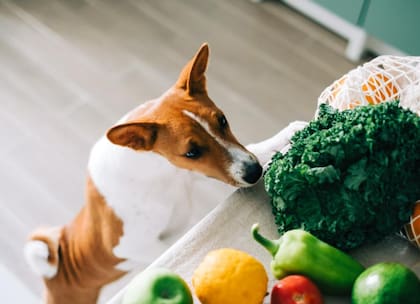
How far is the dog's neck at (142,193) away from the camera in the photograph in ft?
4.42

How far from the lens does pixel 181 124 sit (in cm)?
128

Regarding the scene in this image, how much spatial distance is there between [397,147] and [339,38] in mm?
1562

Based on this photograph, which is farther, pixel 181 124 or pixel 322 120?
pixel 181 124

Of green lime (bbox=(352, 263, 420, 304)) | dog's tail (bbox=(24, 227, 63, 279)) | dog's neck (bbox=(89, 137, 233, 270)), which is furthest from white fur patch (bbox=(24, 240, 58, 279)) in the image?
green lime (bbox=(352, 263, 420, 304))

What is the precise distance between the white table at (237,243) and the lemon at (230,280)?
0.30 ft

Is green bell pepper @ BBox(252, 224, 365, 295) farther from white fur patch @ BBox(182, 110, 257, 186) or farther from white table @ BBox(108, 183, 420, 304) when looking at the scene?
white fur patch @ BBox(182, 110, 257, 186)

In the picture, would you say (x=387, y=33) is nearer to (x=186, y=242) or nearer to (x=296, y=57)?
(x=296, y=57)

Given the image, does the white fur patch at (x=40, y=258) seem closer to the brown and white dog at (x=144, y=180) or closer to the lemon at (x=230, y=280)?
the brown and white dog at (x=144, y=180)

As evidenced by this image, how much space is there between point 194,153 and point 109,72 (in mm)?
1060

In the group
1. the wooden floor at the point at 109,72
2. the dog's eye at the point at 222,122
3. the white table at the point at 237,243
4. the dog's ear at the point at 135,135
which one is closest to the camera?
the white table at the point at 237,243

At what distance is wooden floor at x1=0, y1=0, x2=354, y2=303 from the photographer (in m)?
2.04

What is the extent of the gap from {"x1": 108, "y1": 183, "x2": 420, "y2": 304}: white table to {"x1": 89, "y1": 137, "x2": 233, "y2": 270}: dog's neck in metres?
0.34

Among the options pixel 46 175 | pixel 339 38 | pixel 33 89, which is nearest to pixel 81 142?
pixel 46 175

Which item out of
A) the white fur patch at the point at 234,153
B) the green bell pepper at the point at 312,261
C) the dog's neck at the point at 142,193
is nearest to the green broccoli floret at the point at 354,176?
the green bell pepper at the point at 312,261
